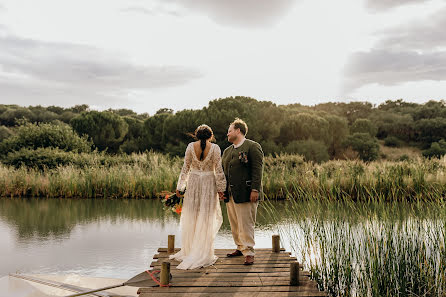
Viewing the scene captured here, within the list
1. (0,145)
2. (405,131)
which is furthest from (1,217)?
(405,131)

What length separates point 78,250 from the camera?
752 centimetres

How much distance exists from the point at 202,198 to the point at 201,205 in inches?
3.2

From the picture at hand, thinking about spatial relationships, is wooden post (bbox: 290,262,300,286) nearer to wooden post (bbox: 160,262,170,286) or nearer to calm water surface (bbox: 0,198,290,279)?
wooden post (bbox: 160,262,170,286)

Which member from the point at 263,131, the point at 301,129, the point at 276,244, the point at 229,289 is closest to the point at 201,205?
the point at 229,289

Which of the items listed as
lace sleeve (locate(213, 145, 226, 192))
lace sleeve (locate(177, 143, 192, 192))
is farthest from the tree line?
lace sleeve (locate(213, 145, 226, 192))

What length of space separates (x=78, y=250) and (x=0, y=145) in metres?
16.0

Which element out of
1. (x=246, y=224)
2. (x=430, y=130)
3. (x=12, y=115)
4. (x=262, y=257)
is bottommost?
(x=262, y=257)

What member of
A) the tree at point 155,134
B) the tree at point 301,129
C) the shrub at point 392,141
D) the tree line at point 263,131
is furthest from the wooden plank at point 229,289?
the shrub at point 392,141

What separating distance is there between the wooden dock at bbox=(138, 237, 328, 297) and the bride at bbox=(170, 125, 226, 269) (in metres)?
0.21

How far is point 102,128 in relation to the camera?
1314 inches

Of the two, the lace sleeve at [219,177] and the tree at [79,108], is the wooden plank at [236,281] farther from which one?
the tree at [79,108]

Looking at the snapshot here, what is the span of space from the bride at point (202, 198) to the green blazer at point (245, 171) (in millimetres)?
139

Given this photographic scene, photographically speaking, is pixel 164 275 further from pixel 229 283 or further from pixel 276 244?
pixel 276 244

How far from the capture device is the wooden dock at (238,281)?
157 inches
